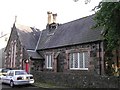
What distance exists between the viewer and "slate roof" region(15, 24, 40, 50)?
37375 mm

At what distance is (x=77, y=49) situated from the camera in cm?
2769

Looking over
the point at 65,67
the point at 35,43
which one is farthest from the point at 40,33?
the point at 65,67

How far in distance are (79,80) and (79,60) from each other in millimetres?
6260

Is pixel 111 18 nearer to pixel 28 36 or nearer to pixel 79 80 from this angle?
pixel 79 80

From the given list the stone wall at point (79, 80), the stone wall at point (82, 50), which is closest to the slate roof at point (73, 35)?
the stone wall at point (82, 50)

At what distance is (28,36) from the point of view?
39.9 meters

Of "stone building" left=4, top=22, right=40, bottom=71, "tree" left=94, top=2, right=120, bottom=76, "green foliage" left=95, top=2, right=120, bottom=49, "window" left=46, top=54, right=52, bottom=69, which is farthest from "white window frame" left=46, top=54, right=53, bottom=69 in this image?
"green foliage" left=95, top=2, right=120, bottom=49

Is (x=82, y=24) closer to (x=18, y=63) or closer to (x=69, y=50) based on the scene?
(x=69, y=50)

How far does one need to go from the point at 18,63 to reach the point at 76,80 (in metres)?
18.1

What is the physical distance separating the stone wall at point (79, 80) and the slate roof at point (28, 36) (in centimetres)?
1052

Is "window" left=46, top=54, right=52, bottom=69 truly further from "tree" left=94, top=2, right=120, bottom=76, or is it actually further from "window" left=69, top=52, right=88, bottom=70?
"tree" left=94, top=2, right=120, bottom=76

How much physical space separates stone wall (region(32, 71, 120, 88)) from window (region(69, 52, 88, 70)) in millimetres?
4007

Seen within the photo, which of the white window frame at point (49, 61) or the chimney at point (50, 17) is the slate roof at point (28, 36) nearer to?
the chimney at point (50, 17)

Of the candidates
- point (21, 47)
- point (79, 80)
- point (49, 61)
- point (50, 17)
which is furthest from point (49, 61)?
point (79, 80)
